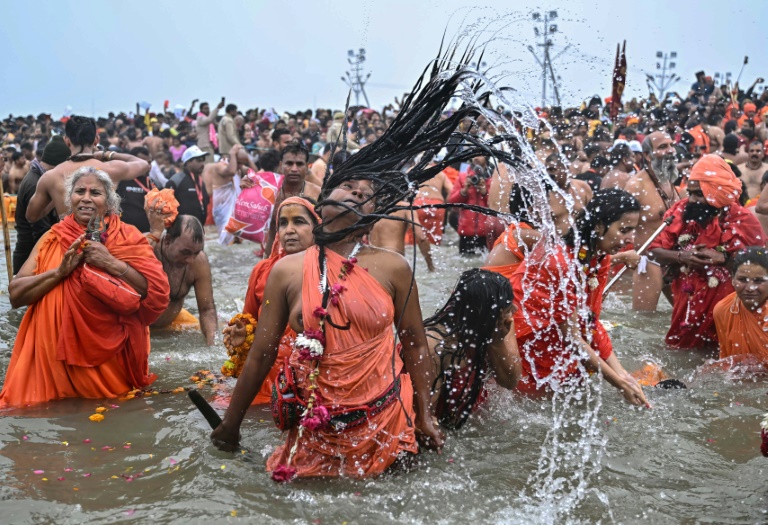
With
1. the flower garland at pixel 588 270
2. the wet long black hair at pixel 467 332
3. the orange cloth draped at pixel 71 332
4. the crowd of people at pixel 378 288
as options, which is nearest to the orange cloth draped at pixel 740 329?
the crowd of people at pixel 378 288

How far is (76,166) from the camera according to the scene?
21.0ft

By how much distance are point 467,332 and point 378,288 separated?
98cm

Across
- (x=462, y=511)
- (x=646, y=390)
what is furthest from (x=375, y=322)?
(x=646, y=390)

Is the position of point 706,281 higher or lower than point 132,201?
lower

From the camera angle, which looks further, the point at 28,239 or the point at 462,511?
the point at 28,239

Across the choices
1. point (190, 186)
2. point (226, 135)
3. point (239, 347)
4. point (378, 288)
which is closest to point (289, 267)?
point (378, 288)

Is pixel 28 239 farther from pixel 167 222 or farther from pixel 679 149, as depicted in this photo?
pixel 679 149

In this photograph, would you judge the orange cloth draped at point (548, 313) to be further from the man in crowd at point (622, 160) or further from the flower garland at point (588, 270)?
the man in crowd at point (622, 160)

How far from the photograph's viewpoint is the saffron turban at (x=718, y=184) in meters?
6.58

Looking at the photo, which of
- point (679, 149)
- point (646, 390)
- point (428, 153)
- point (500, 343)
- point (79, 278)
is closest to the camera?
point (428, 153)

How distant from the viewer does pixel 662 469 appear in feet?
14.4

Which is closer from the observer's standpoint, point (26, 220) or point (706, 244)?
point (706, 244)

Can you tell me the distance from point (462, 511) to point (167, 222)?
3283mm

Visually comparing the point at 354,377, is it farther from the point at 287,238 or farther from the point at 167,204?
the point at 167,204
